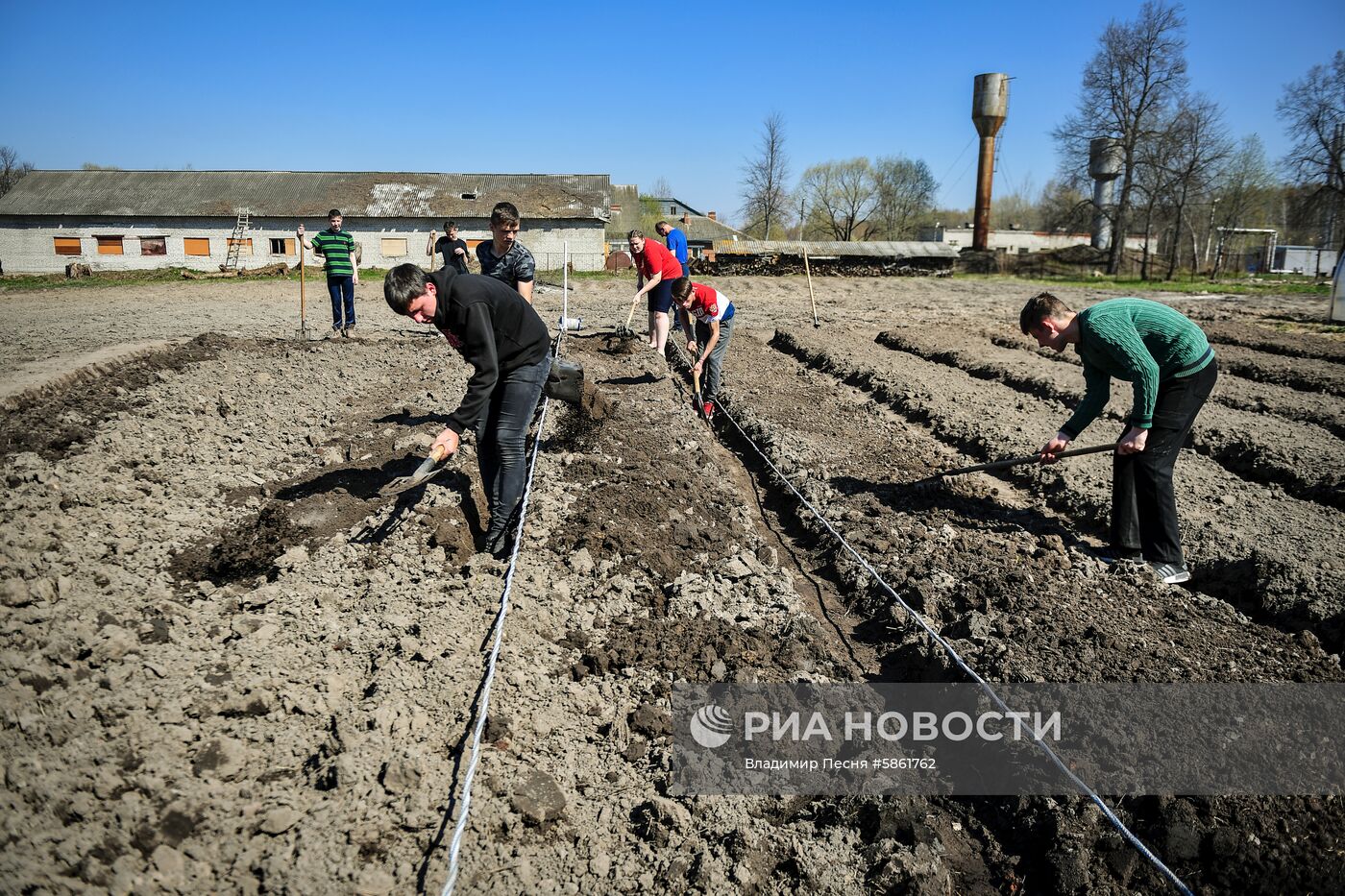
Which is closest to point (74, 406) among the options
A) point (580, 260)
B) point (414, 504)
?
point (414, 504)

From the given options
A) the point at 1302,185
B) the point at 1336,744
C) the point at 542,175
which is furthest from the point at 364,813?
the point at 1302,185

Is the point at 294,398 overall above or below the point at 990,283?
below

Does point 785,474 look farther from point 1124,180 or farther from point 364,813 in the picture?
point 1124,180

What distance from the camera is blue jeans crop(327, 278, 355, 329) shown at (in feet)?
39.3

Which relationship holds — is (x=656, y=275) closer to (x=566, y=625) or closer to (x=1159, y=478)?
(x=566, y=625)

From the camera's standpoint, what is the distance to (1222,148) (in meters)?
39.2

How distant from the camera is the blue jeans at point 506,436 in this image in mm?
4645

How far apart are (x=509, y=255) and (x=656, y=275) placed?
2647 mm

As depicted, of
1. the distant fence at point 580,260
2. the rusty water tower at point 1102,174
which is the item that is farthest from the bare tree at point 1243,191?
the distant fence at point 580,260

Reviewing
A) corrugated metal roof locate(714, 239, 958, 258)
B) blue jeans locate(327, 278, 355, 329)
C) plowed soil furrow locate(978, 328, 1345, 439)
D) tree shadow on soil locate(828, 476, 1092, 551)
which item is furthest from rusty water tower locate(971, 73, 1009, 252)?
tree shadow on soil locate(828, 476, 1092, 551)

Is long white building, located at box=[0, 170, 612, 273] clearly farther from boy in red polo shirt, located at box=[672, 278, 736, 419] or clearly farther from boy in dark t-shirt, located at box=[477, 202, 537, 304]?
boy in dark t-shirt, located at box=[477, 202, 537, 304]

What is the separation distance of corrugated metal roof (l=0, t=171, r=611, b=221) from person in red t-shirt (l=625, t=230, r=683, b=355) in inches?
1024

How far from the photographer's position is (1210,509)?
5.67 m

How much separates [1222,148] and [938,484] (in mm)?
43447
